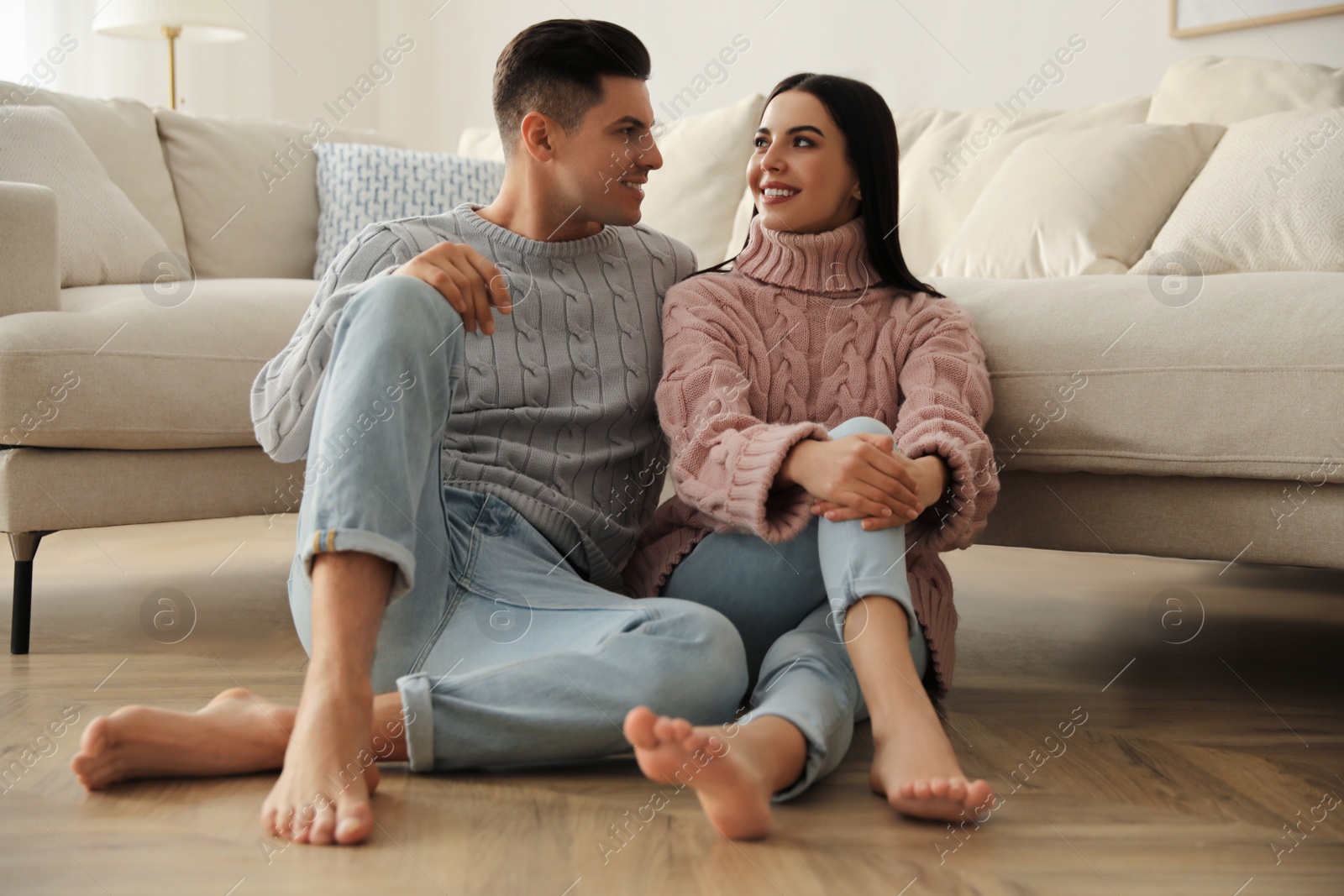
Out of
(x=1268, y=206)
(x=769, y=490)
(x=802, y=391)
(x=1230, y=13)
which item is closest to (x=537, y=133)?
(x=802, y=391)

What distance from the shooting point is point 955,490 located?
3.85 ft

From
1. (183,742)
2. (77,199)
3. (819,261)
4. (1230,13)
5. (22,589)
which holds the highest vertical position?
(1230,13)

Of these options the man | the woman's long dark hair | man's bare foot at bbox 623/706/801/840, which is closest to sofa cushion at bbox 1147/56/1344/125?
the woman's long dark hair

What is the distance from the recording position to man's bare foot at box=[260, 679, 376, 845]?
89cm

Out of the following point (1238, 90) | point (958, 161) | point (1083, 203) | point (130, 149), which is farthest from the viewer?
point (130, 149)

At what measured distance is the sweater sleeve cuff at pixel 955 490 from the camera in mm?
1161

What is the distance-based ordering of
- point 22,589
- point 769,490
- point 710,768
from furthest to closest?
1. point 22,589
2. point 769,490
3. point 710,768

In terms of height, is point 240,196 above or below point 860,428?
below

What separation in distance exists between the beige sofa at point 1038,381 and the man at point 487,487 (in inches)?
15.9

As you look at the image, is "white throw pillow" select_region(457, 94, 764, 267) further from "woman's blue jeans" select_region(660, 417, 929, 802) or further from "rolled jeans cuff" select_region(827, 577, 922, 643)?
"rolled jeans cuff" select_region(827, 577, 922, 643)

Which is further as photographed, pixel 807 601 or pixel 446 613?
pixel 807 601

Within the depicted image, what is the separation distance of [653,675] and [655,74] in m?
2.58

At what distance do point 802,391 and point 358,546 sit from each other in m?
0.56

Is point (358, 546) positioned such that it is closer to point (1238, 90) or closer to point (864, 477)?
point (864, 477)
